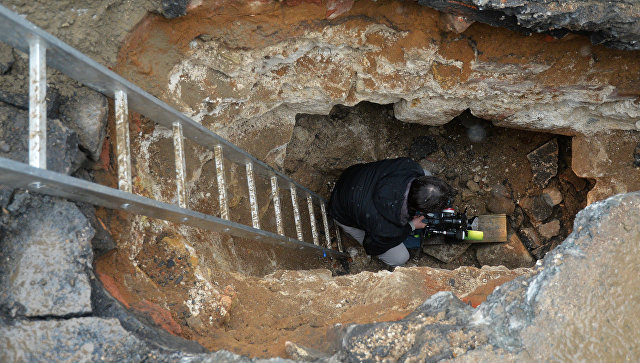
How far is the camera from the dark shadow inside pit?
4.70m

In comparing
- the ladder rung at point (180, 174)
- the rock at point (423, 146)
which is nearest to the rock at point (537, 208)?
the rock at point (423, 146)

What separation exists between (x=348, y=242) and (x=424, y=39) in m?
3.01

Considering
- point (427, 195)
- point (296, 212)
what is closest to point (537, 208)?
point (427, 195)

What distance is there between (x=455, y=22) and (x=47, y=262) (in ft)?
9.00

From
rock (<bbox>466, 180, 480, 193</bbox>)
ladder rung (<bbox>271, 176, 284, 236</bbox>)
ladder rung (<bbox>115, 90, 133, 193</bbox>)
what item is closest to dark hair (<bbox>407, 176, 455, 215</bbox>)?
ladder rung (<bbox>271, 176, 284, 236</bbox>)

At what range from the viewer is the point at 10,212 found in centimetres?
197

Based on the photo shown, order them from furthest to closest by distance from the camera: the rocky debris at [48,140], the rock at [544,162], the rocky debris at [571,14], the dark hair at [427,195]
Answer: the rock at [544,162] < the dark hair at [427,195] < the rocky debris at [571,14] < the rocky debris at [48,140]

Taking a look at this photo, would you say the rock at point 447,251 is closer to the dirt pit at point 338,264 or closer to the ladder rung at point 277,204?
the dirt pit at point 338,264

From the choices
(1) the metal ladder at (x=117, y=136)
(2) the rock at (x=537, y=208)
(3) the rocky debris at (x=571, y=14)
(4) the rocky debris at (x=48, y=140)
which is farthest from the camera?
(2) the rock at (x=537, y=208)

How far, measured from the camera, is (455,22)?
115 inches

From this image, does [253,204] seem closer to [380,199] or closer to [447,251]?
[380,199]

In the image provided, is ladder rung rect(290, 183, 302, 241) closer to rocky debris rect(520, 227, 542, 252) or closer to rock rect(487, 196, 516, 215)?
rock rect(487, 196, 516, 215)

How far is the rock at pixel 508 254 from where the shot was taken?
4.86 m

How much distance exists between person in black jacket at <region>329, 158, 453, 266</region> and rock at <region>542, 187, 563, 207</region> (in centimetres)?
134
